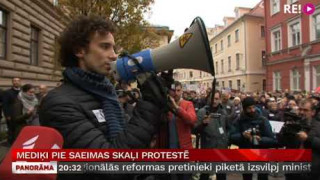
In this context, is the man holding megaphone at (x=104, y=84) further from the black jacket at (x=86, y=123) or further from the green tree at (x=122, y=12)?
the green tree at (x=122, y=12)

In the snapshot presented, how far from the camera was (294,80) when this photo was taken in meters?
30.1

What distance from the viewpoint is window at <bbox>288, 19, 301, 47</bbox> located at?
29.6 m

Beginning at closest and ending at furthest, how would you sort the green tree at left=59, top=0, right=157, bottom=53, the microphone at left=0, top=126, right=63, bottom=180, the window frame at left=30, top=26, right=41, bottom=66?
the microphone at left=0, top=126, right=63, bottom=180, the green tree at left=59, top=0, right=157, bottom=53, the window frame at left=30, top=26, right=41, bottom=66

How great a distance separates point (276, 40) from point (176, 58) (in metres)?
34.1

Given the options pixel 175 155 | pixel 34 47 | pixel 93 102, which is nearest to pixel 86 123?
pixel 93 102

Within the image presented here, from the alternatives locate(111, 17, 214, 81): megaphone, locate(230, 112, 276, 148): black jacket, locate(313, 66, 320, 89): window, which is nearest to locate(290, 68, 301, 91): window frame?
locate(313, 66, 320, 89): window

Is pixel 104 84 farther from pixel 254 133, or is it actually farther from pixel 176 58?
pixel 254 133

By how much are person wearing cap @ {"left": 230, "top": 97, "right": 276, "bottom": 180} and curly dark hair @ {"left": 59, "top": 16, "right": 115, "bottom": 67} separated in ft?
15.3

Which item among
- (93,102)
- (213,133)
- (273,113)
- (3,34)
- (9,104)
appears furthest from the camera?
(3,34)

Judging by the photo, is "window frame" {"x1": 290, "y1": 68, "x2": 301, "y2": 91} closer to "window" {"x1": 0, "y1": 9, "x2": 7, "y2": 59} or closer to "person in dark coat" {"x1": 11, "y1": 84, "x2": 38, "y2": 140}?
"window" {"x1": 0, "y1": 9, "x2": 7, "y2": 59}

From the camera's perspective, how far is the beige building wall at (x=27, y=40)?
1401 cm

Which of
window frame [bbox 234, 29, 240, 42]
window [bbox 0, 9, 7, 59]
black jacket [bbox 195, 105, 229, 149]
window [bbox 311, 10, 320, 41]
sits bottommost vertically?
black jacket [bbox 195, 105, 229, 149]

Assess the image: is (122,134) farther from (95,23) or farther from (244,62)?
(244,62)

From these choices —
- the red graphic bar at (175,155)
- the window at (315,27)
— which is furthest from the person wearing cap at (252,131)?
the window at (315,27)
